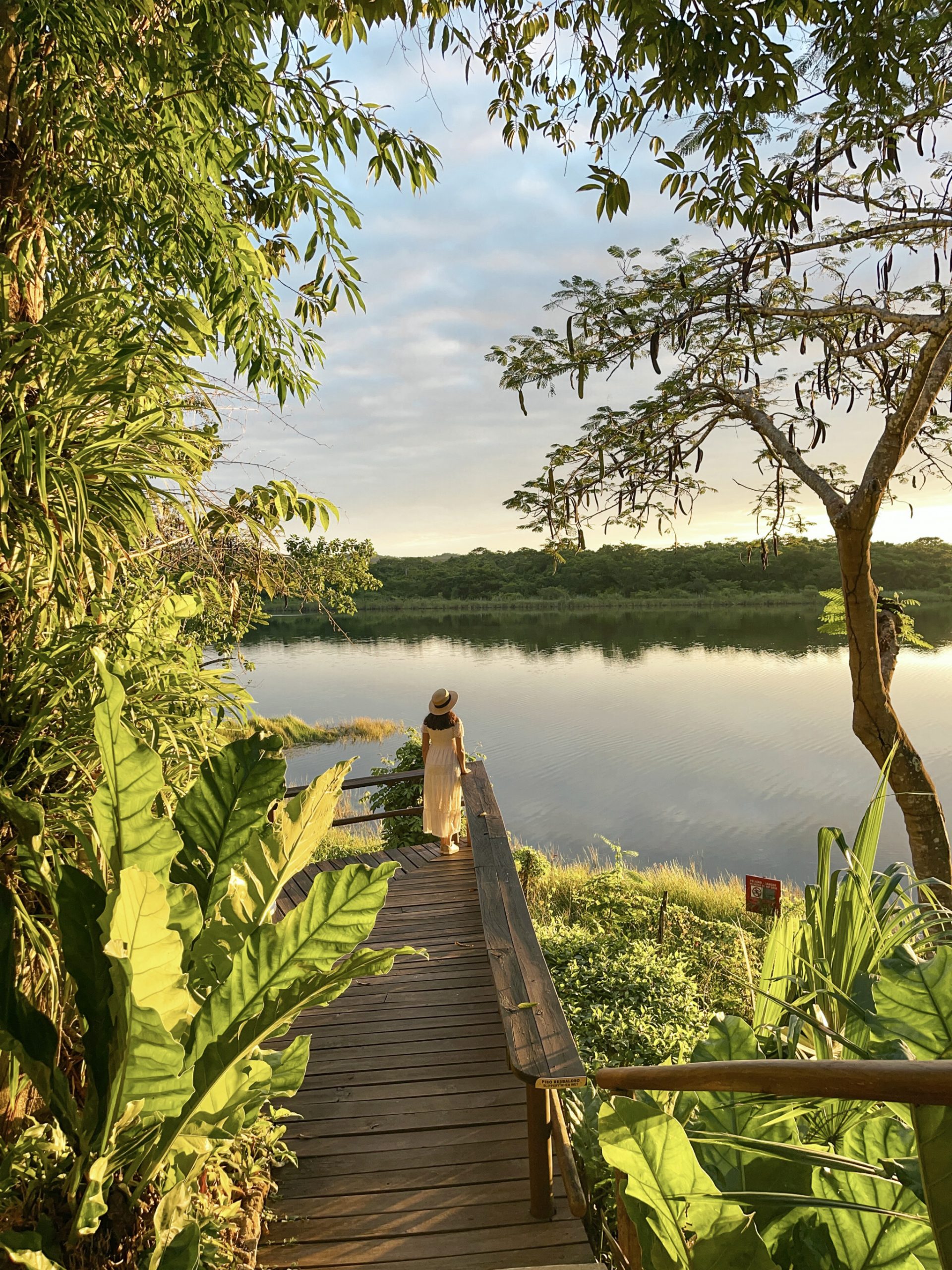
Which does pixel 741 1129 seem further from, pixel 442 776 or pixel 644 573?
pixel 644 573

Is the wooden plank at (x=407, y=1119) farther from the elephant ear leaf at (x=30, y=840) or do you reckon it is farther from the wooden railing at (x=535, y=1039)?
the elephant ear leaf at (x=30, y=840)

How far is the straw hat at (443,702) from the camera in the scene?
18.5ft

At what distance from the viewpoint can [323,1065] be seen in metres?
3.20

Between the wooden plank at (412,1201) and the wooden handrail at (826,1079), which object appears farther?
the wooden plank at (412,1201)

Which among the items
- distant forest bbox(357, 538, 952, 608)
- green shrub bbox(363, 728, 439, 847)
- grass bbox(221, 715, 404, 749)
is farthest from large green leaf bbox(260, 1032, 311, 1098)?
distant forest bbox(357, 538, 952, 608)

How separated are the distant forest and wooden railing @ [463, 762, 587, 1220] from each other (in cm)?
2001

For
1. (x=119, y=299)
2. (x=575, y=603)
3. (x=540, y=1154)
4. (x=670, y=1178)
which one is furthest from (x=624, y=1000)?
(x=575, y=603)

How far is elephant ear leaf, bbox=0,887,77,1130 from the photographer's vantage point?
1.33 meters

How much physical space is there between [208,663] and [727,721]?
25.7m

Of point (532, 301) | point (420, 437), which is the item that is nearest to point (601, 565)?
point (420, 437)

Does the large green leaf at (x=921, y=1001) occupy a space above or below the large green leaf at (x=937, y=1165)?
above

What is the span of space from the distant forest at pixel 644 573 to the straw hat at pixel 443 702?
17.4m

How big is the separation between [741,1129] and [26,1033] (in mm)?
1396

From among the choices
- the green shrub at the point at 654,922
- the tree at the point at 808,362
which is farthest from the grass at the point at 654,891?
the tree at the point at 808,362
